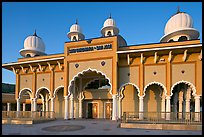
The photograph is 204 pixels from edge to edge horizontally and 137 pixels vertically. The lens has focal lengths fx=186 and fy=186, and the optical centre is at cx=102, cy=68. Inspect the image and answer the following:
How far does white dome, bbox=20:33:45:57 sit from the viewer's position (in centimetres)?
2539

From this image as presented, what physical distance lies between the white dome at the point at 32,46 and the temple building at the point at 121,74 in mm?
3715

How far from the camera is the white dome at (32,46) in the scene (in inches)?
1000

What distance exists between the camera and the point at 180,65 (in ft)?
52.0

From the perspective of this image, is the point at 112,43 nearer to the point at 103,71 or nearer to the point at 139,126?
the point at 103,71

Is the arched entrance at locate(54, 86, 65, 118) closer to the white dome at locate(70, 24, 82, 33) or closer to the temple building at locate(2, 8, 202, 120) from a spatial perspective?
the temple building at locate(2, 8, 202, 120)

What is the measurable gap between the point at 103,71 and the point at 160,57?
17.3 ft

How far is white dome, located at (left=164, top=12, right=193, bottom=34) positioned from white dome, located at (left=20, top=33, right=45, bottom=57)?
17.3m

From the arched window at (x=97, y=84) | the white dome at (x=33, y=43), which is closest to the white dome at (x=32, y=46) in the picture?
the white dome at (x=33, y=43)

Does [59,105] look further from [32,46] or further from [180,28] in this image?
[180,28]

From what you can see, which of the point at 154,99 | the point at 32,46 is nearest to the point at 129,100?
the point at 154,99

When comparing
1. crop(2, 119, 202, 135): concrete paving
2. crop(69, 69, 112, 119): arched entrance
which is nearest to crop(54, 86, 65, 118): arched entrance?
crop(69, 69, 112, 119): arched entrance

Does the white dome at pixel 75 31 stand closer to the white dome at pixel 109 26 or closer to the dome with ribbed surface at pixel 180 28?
the white dome at pixel 109 26

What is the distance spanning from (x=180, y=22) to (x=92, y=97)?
12.5m

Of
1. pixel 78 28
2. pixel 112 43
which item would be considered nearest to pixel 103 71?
pixel 112 43
